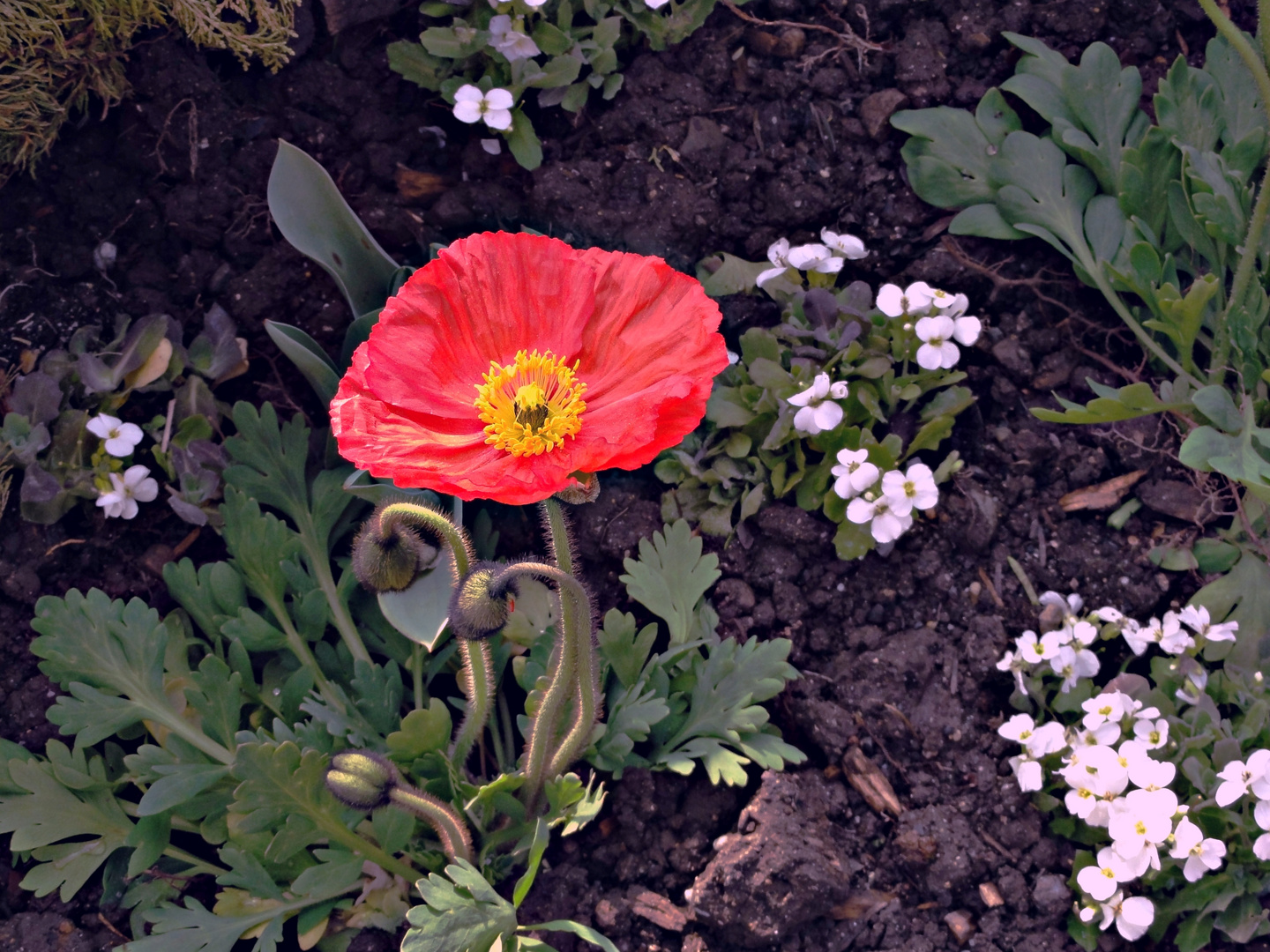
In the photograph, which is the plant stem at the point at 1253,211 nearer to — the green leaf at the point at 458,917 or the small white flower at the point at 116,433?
the green leaf at the point at 458,917

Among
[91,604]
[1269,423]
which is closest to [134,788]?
[91,604]

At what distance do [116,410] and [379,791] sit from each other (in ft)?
4.26

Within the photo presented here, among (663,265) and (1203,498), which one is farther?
(1203,498)

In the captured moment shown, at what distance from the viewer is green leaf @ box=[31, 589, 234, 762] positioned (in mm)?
2178

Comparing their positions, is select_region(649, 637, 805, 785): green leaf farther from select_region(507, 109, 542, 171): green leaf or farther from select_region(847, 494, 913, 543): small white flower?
select_region(507, 109, 542, 171): green leaf

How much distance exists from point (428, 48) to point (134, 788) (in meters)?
1.90

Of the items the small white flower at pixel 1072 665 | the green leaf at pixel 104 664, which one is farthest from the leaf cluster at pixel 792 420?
the green leaf at pixel 104 664

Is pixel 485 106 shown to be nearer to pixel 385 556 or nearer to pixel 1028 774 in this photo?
pixel 385 556

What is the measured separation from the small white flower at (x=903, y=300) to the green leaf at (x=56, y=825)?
2.01m

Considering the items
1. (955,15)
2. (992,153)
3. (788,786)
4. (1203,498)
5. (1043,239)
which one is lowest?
(788,786)

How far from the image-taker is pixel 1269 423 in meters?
2.59

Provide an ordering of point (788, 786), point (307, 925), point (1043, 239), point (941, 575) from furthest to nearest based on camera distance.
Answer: point (1043, 239), point (941, 575), point (788, 786), point (307, 925)

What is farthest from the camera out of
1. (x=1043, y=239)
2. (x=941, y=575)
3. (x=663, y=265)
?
(x=1043, y=239)

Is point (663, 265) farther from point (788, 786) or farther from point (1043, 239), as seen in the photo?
point (1043, 239)
